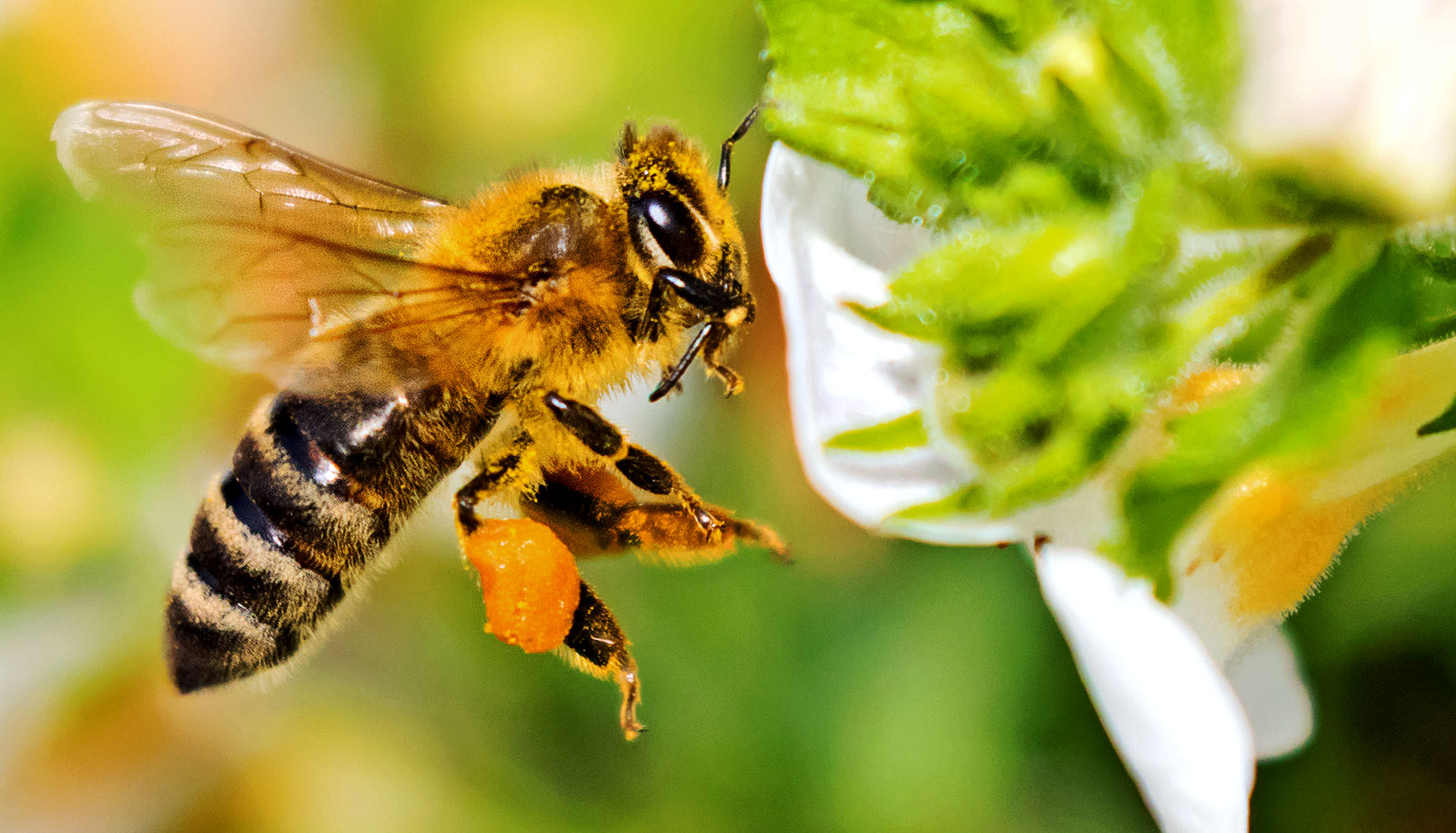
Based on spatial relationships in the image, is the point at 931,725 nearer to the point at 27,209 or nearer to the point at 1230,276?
the point at 1230,276

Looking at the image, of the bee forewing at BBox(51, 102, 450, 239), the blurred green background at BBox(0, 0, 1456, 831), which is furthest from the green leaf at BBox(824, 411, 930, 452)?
the blurred green background at BBox(0, 0, 1456, 831)

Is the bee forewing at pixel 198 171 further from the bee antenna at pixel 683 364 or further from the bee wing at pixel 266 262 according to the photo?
the bee antenna at pixel 683 364

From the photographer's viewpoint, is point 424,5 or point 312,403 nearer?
point 312,403

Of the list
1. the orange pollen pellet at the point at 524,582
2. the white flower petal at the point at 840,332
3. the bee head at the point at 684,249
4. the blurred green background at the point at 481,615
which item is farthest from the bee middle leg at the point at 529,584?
the blurred green background at the point at 481,615

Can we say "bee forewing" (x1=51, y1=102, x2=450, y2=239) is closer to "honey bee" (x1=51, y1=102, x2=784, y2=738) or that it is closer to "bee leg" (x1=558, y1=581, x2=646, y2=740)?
"honey bee" (x1=51, y1=102, x2=784, y2=738)

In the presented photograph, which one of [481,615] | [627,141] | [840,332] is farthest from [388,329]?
[481,615]

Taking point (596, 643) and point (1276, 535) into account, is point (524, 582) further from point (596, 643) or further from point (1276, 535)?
point (1276, 535)

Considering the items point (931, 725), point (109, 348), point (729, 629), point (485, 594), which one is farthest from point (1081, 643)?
point (109, 348)
